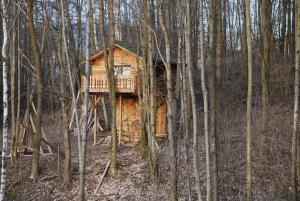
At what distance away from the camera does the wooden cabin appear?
55.8 ft

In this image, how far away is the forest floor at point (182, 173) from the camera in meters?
8.62

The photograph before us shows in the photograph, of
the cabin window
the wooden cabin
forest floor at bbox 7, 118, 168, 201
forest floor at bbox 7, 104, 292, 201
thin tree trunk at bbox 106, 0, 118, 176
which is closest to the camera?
forest floor at bbox 7, 104, 292, 201

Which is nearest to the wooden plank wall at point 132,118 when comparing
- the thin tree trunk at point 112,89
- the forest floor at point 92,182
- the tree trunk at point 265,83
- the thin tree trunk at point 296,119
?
the forest floor at point 92,182

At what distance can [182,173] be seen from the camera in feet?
31.4

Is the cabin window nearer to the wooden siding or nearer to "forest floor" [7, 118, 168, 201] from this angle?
the wooden siding

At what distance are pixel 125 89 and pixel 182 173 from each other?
7.98 meters

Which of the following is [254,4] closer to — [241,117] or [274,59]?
[274,59]

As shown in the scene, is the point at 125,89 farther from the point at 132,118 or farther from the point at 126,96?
the point at 132,118

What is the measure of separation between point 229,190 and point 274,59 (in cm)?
911

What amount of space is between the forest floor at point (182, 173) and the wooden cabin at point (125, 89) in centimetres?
333

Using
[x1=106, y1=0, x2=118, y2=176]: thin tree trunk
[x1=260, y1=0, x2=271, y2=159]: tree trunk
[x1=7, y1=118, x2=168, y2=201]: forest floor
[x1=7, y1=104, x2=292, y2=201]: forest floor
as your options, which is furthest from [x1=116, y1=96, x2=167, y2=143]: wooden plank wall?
[x1=260, y1=0, x2=271, y2=159]: tree trunk

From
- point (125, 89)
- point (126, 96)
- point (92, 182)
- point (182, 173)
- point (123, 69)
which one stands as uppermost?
point (123, 69)

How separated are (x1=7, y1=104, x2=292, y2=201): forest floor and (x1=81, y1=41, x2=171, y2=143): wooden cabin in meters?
3.33

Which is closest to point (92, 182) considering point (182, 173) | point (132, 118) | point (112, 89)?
point (112, 89)
